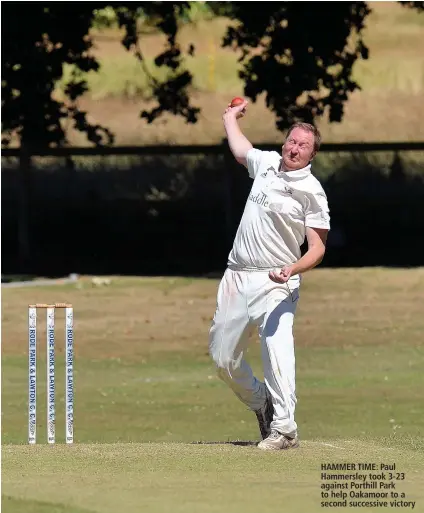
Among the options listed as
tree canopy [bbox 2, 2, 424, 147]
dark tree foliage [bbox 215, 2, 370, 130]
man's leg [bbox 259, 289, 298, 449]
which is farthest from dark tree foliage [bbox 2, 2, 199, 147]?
man's leg [bbox 259, 289, 298, 449]

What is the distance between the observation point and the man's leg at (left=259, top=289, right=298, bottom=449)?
9.72 m

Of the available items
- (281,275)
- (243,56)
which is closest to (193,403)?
(281,275)

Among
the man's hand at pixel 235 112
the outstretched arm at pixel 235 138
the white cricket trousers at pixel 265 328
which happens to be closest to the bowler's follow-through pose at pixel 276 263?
the white cricket trousers at pixel 265 328

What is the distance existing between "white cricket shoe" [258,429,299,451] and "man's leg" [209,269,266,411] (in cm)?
39

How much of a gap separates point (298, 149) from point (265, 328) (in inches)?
44.1

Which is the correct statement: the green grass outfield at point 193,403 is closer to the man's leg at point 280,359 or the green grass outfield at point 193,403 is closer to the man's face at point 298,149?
the man's leg at point 280,359

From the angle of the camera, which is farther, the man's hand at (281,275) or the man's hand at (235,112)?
the man's hand at (235,112)

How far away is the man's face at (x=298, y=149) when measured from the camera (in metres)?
9.73

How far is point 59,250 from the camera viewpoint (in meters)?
32.4

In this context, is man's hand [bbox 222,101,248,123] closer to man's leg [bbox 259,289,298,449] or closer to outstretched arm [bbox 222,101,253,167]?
outstretched arm [bbox 222,101,253,167]

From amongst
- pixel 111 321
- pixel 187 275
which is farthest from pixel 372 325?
pixel 187 275

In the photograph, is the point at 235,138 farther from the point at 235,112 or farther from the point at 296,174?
the point at 296,174

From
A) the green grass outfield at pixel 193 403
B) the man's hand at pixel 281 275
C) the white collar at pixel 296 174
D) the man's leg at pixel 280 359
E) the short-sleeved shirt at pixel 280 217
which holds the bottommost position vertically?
the green grass outfield at pixel 193 403

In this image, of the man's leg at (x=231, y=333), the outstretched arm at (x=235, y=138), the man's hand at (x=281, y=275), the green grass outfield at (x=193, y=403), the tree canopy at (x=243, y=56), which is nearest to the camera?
the green grass outfield at (x=193, y=403)
